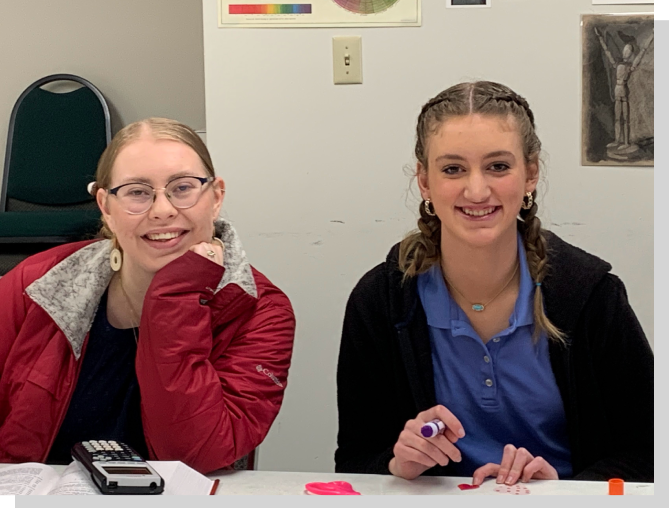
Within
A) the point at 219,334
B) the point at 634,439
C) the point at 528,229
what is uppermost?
the point at 528,229

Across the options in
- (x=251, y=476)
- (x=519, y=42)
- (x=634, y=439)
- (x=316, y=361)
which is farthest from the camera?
(x=316, y=361)

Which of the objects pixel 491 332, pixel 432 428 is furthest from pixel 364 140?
pixel 432 428

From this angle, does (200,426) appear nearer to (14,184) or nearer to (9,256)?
(9,256)

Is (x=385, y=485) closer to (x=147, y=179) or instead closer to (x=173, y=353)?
(x=173, y=353)

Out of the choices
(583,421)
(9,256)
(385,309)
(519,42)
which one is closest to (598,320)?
(583,421)

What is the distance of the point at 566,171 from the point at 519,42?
268mm

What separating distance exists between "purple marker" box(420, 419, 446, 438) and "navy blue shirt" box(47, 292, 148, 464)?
1.41ft

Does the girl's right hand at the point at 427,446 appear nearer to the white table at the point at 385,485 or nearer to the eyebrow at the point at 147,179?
the white table at the point at 385,485

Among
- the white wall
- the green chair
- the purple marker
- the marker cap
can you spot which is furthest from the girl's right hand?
the green chair

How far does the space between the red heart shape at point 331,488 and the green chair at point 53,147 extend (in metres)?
0.88

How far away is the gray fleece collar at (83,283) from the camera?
108 cm

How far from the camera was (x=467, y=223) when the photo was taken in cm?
112

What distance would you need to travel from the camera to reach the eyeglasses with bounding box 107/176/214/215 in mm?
1132

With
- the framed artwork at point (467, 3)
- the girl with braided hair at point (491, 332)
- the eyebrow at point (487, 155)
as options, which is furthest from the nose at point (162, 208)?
the framed artwork at point (467, 3)
